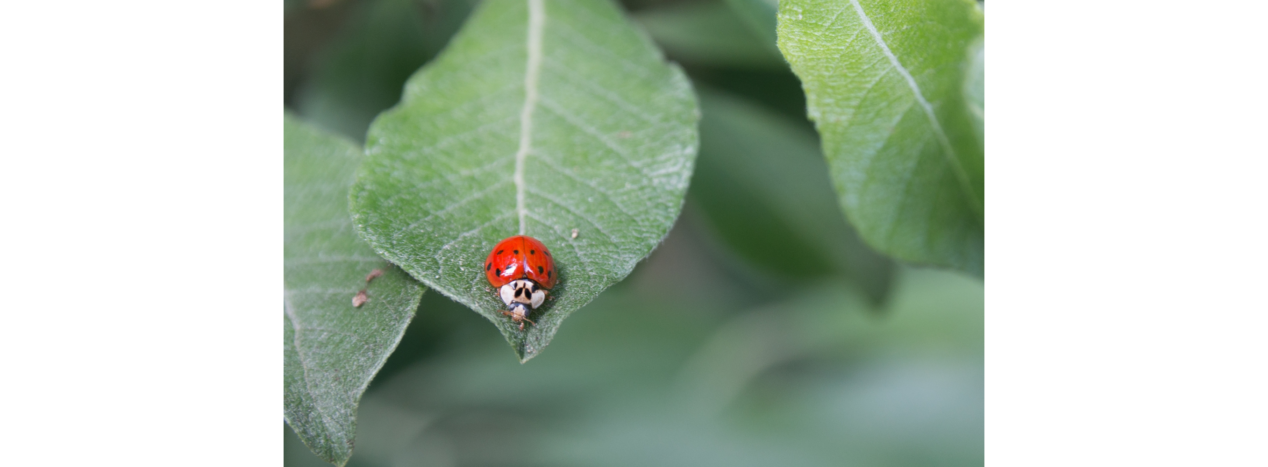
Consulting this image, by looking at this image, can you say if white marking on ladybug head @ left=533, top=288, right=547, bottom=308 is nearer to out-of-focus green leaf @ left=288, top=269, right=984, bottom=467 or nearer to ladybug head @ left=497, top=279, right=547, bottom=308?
ladybug head @ left=497, top=279, right=547, bottom=308

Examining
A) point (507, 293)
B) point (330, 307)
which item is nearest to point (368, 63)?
point (330, 307)

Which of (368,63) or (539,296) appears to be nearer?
(539,296)

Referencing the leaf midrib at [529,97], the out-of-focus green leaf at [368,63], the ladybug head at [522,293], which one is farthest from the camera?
the out-of-focus green leaf at [368,63]

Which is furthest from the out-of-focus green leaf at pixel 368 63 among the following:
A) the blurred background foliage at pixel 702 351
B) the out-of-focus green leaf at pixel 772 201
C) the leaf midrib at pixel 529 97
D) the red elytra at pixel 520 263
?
the red elytra at pixel 520 263

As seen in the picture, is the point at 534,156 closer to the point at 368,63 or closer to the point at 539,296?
the point at 539,296

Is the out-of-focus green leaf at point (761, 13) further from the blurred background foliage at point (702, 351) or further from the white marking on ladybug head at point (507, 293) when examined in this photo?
the white marking on ladybug head at point (507, 293)
